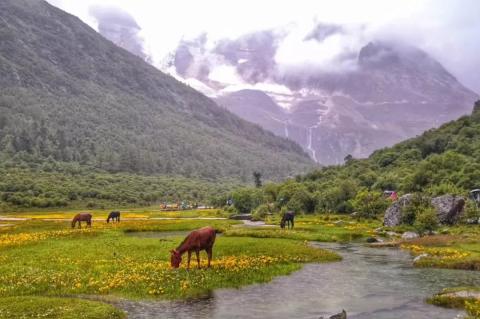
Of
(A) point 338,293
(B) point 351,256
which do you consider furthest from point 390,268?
(A) point 338,293

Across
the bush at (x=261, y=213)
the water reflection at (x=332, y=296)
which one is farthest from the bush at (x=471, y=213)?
the bush at (x=261, y=213)

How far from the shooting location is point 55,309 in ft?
80.8

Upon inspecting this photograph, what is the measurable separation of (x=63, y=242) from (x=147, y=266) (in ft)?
67.6

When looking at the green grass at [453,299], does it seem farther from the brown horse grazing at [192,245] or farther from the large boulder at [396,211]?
the large boulder at [396,211]

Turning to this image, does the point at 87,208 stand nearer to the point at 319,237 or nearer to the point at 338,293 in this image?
the point at 319,237

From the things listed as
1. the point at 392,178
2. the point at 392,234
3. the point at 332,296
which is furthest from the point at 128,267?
the point at 392,178

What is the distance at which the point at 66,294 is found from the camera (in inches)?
1154

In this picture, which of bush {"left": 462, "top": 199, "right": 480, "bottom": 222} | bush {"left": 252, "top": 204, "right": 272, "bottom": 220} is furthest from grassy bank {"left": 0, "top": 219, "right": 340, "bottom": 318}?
bush {"left": 252, "top": 204, "right": 272, "bottom": 220}

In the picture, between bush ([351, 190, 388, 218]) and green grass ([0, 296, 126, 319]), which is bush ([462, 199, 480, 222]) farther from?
green grass ([0, 296, 126, 319])

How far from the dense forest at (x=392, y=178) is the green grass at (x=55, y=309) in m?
67.3

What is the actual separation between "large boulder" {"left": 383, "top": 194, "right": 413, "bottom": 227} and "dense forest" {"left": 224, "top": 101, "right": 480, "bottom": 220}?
763 centimetres

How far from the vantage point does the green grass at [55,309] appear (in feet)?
78.0

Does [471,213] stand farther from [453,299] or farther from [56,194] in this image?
[56,194]

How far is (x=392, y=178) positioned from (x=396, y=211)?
Result: 5348 centimetres
